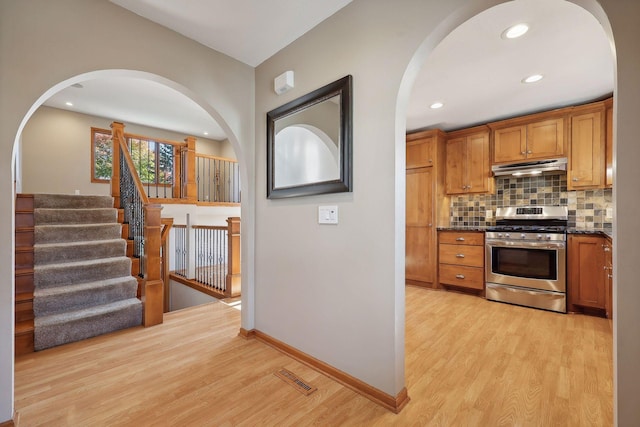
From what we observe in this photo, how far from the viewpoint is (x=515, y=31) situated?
2062 mm

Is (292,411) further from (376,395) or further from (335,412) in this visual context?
(376,395)

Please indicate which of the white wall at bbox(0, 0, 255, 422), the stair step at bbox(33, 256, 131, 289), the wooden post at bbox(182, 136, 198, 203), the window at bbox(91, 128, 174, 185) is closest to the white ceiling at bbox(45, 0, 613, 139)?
the white wall at bbox(0, 0, 255, 422)

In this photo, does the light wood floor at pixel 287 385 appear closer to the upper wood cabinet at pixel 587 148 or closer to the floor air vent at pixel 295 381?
the floor air vent at pixel 295 381

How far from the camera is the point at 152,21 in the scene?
199cm

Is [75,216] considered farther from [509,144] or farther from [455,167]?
[509,144]

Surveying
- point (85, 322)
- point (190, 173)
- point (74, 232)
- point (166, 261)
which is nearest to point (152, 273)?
point (85, 322)

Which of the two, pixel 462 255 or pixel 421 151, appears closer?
pixel 462 255

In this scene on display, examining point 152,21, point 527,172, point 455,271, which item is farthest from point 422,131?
point 152,21

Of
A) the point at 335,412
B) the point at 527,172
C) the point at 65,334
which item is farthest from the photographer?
the point at 527,172

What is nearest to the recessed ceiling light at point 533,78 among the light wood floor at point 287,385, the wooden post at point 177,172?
the light wood floor at point 287,385

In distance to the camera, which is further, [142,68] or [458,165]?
[458,165]

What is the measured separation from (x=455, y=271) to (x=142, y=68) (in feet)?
13.5

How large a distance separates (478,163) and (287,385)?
3.79 m

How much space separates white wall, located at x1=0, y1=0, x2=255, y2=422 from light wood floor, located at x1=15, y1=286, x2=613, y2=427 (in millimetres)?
464
